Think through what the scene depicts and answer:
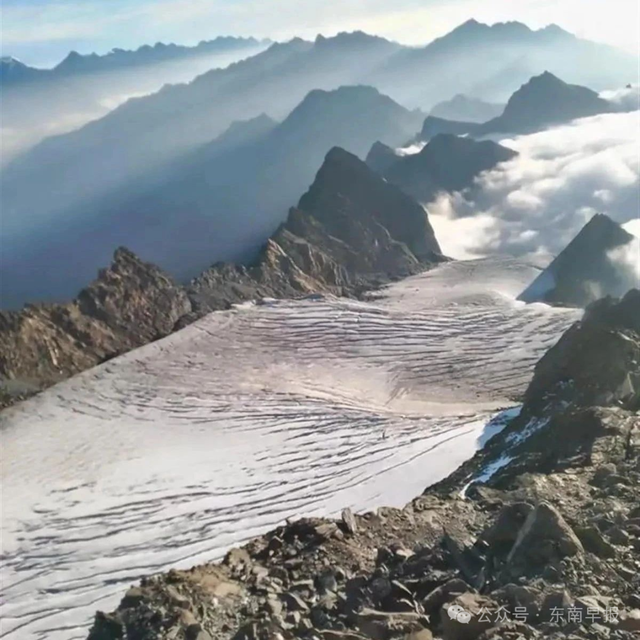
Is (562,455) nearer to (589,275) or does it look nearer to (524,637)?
(524,637)

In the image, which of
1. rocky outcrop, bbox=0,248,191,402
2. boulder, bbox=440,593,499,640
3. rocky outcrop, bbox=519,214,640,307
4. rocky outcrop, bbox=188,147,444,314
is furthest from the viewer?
rocky outcrop, bbox=519,214,640,307

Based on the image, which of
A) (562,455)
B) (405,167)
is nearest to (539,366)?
(562,455)

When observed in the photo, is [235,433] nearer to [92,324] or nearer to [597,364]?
[597,364]

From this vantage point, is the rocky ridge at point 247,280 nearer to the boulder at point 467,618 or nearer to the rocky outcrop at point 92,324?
the rocky outcrop at point 92,324

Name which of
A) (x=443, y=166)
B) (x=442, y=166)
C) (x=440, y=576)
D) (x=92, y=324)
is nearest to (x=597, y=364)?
(x=440, y=576)

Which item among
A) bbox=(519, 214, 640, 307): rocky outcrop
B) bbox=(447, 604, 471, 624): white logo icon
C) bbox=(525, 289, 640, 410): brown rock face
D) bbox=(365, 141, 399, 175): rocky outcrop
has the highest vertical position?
bbox=(365, 141, 399, 175): rocky outcrop

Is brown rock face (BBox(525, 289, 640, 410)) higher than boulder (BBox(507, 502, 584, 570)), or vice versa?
boulder (BBox(507, 502, 584, 570))

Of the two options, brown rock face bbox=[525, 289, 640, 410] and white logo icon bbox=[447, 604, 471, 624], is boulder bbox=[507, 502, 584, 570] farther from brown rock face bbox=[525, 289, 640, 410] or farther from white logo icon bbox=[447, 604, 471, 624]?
brown rock face bbox=[525, 289, 640, 410]

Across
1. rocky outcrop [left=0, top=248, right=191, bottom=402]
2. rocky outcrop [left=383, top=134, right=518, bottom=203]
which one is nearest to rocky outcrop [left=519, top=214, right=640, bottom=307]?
rocky outcrop [left=0, top=248, right=191, bottom=402]
